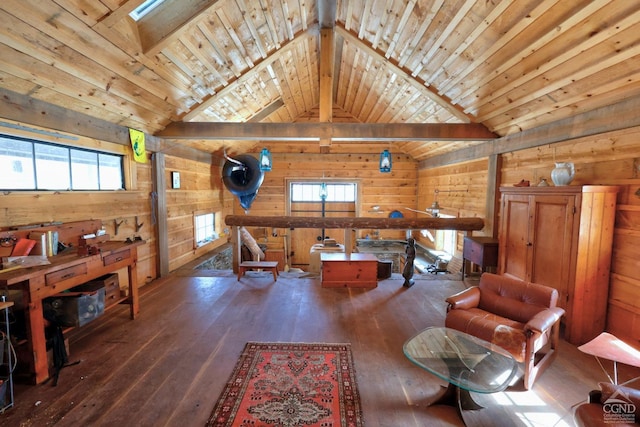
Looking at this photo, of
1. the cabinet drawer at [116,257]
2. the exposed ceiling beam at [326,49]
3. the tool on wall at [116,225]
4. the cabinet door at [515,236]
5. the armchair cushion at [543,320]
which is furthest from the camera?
the tool on wall at [116,225]

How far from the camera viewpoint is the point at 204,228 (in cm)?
646

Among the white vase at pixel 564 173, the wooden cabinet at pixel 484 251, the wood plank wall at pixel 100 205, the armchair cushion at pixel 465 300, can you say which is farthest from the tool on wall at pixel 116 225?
the white vase at pixel 564 173

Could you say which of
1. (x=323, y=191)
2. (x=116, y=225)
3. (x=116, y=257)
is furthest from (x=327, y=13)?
(x=323, y=191)

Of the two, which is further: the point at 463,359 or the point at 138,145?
the point at 138,145

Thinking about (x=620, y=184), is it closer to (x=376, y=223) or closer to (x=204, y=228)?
(x=376, y=223)

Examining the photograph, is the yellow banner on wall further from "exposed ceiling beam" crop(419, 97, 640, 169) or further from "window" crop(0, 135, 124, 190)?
"exposed ceiling beam" crop(419, 97, 640, 169)

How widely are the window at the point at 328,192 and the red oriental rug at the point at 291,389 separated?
573cm

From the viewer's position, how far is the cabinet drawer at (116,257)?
2.79m

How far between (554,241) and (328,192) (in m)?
5.77

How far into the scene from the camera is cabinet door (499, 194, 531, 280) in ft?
10.5

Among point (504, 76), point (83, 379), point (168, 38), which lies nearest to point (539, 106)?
point (504, 76)

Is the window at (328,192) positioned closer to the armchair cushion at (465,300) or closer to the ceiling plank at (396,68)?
the ceiling plank at (396,68)

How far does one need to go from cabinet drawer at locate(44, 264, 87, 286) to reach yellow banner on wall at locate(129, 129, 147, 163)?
2.00m

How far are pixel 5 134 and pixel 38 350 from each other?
1877 mm
